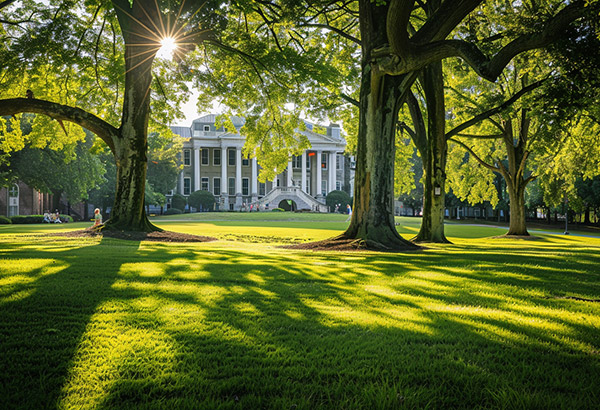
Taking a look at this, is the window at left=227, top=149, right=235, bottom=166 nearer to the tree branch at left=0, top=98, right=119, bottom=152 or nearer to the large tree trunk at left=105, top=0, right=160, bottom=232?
the large tree trunk at left=105, top=0, right=160, bottom=232

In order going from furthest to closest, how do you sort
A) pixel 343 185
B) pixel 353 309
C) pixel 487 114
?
pixel 343 185
pixel 487 114
pixel 353 309

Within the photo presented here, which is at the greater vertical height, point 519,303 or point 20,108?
point 20,108

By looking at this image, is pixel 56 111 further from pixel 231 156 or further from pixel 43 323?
pixel 231 156

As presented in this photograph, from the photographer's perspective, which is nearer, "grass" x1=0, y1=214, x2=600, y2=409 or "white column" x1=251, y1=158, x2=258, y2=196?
"grass" x1=0, y1=214, x2=600, y2=409

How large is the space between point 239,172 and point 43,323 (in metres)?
65.8

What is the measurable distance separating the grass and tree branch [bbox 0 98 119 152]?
30.3 feet

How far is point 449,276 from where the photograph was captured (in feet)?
22.8

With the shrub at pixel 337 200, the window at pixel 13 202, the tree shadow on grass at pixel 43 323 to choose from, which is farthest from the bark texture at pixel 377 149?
the shrub at pixel 337 200

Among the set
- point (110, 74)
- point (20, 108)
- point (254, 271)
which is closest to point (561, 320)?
point (254, 271)

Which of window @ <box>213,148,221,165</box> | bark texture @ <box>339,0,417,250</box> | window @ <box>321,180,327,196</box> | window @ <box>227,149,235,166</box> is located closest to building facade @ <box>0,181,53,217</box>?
window @ <box>213,148,221,165</box>

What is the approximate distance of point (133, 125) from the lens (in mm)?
14570

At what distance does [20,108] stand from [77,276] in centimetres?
1059

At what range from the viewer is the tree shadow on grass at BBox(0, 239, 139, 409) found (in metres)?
2.60

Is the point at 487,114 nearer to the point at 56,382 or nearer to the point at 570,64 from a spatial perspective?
the point at 570,64
